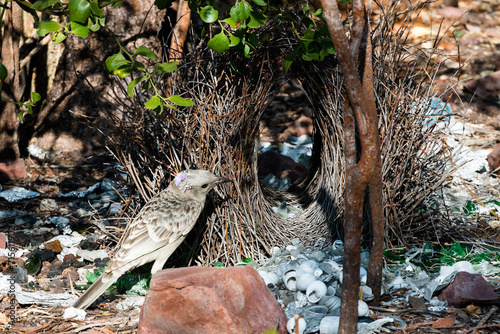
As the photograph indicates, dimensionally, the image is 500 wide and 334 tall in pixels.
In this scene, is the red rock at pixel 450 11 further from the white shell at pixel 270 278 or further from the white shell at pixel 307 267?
the white shell at pixel 270 278

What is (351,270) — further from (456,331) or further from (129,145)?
(129,145)

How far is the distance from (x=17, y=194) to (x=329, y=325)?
136 inches

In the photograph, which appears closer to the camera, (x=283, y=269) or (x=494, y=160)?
(x=283, y=269)

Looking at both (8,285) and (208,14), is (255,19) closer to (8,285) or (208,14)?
(208,14)

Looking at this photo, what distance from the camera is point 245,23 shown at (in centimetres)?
310

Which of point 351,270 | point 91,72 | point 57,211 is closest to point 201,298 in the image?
point 351,270

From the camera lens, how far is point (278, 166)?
5.59 metres

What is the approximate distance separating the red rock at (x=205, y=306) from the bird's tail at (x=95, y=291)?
0.60m

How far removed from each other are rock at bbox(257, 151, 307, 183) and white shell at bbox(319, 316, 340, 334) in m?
2.88

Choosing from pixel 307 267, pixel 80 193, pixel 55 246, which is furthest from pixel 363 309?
pixel 80 193

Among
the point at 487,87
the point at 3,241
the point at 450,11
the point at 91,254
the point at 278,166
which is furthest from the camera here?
the point at 450,11

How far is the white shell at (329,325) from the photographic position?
8.44 ft

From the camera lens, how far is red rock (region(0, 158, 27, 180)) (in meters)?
5.23

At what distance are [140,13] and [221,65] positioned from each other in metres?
2.33
